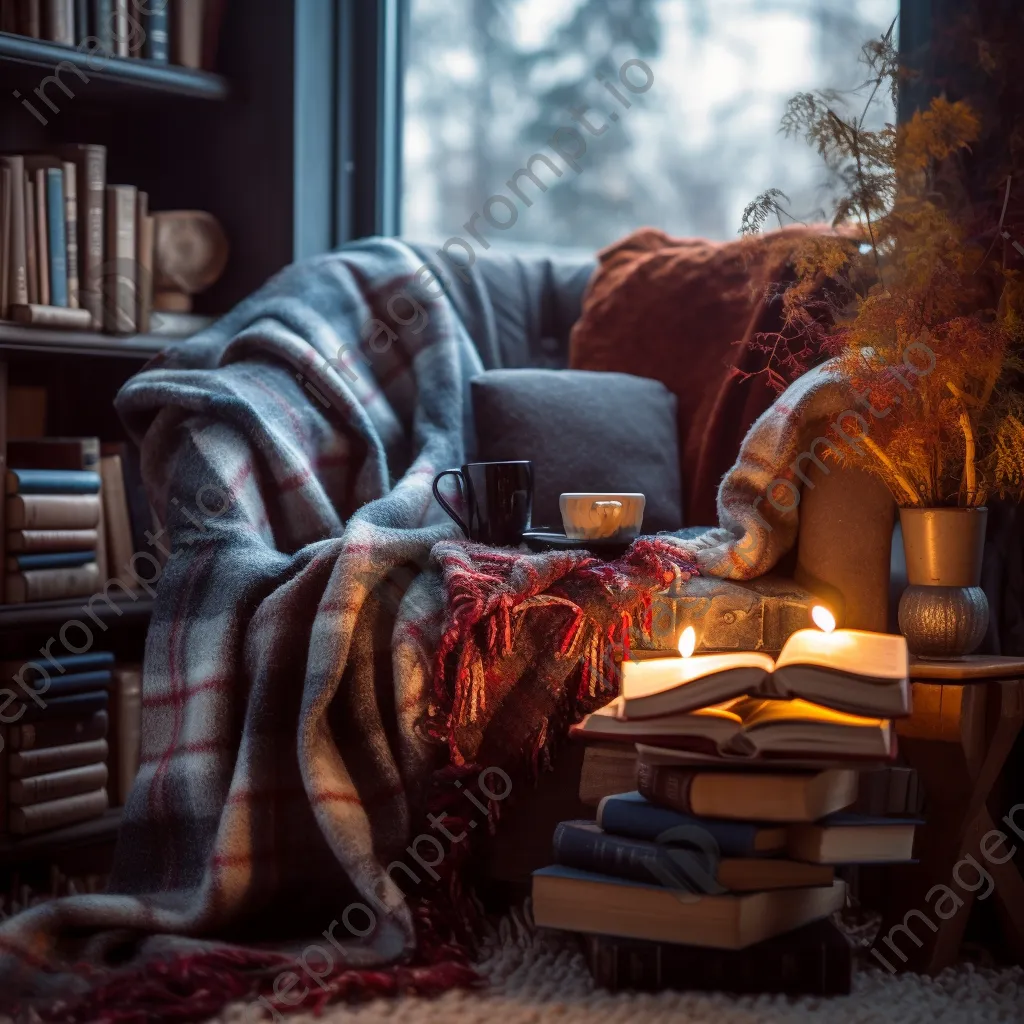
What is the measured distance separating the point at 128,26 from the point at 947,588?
1606mm

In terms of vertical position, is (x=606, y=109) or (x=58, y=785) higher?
(x=606, y=109)

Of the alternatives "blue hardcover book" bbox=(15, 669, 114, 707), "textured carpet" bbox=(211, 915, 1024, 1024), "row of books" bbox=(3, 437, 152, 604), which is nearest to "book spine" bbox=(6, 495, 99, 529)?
"row of books" bbox=(3, 437, 152, 604)

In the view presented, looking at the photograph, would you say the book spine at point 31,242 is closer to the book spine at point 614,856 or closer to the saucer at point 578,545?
the saucer at point 578,545

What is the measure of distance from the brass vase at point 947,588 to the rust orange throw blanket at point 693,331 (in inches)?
19.3

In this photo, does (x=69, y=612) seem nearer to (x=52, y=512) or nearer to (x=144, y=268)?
(x=52, y=512)

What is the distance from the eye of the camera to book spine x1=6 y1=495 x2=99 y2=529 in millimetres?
1904

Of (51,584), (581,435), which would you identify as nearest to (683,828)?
(581,435)

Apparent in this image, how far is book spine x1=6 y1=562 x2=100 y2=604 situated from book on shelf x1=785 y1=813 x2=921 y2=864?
3.95 feet

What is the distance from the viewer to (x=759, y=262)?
6.43 feet

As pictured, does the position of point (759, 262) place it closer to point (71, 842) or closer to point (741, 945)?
point (741, 945)

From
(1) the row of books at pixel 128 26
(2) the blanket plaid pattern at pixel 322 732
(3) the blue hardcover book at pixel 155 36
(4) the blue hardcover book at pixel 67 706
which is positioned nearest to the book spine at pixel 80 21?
(1) the row of books at pixel 128 26

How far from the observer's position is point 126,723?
2.08 metres

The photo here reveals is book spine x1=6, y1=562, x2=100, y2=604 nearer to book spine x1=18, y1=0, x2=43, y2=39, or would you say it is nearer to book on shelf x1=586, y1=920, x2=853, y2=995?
book spine x1=18, y1=0, x2=43, y2=39

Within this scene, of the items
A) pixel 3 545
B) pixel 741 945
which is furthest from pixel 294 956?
pixel 3 545
